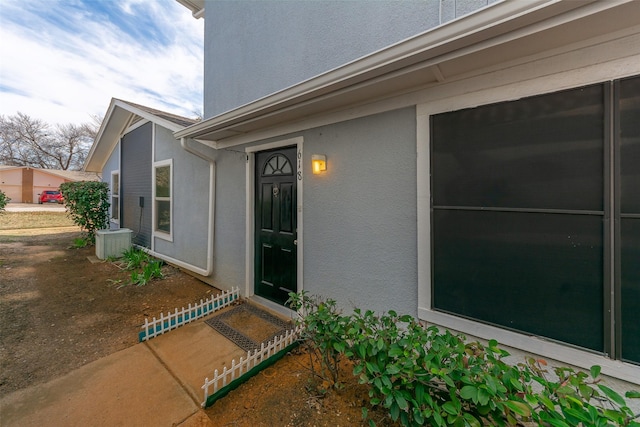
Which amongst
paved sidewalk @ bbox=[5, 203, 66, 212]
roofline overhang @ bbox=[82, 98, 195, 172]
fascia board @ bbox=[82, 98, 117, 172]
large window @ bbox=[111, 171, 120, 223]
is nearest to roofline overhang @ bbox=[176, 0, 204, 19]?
roofline overhang @ bbox=[82, 98, 195, 172]

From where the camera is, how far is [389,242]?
8.49ft

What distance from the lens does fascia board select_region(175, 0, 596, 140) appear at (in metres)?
1.46

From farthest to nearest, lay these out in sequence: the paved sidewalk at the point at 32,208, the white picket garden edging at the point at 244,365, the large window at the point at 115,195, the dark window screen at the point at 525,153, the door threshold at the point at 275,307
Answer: the paved sidewalk at the point at 32,208 < the large window at the point at 115,195 < the door threshold at the point at 275,307 < the white picket garden edging at the point at 244,365 < the dark window screen at the point at 525,153

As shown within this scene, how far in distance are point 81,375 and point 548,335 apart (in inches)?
168

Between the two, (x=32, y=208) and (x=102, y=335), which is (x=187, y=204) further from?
(x=32, y=208)

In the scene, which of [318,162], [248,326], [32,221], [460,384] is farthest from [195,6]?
[32,221]

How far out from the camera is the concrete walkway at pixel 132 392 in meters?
2.02

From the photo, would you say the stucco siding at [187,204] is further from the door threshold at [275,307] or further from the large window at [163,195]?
the door threshold at [275,307]

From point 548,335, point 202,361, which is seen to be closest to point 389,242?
point 548,335

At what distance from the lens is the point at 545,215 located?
6.03ft

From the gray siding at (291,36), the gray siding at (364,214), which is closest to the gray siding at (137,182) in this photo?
the gray siding at (291,36)

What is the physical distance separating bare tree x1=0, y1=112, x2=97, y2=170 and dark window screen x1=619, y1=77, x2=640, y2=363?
40.7 m

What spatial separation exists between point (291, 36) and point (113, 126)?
7.83 m

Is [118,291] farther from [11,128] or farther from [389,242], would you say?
[11,128]
